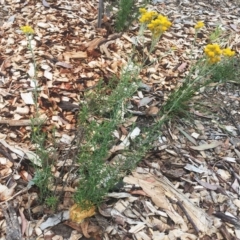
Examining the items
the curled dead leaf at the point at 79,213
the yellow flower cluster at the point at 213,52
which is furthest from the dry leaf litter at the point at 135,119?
the yellow flower cluster at the point at 213,52

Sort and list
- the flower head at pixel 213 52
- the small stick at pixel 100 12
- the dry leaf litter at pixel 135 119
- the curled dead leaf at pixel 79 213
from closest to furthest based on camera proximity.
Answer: the curled dead leaf at pixel 79 213
the dry leaf litter at pixel 135 119
the flower head at pixel 213 52
the small stick at pixel 100 12

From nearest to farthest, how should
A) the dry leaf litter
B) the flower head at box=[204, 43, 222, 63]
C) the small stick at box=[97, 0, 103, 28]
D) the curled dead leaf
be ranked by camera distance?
the curled dead leaf, the dry leaf litter, the flower head at box=[204, 43, 222, 63], the small stick at box=[97, 0, 103, 28]

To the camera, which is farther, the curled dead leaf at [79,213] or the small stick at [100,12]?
the small stick at [100,12]

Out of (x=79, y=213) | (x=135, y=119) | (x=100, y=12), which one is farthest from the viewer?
(x=100, y=12)

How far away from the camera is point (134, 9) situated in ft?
11.5

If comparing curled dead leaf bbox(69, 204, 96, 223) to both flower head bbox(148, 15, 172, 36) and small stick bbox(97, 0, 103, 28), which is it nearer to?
flower head bbox(148, 15, 172, 36)

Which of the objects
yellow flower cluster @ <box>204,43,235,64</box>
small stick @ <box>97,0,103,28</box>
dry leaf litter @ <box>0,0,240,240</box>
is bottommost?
dry leaf litter @ <box>0,0,240,240</box>

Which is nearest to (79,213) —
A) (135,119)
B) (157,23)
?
(135,119)

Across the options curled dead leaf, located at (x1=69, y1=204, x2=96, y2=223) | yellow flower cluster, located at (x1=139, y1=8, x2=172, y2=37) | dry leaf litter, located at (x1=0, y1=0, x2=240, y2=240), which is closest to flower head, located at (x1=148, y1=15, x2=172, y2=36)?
yellow flower cluster, located at (x1=139, y1=8, x2=172, y2=37)

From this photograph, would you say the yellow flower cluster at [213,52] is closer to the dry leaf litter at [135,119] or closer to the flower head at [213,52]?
the flower head at [213,52]

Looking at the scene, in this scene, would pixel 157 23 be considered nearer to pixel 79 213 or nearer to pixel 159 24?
pixel 159 24

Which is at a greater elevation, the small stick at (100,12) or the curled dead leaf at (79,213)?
the small stick at (100,12)

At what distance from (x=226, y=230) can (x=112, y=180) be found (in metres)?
0.74

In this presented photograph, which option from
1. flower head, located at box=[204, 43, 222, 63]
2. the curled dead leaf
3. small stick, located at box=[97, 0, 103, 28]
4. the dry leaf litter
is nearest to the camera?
the curled dead leaf
